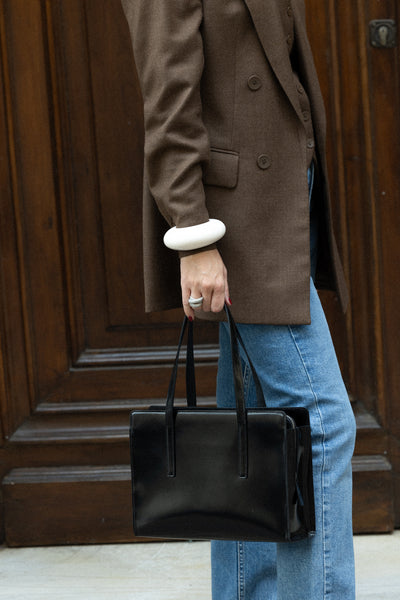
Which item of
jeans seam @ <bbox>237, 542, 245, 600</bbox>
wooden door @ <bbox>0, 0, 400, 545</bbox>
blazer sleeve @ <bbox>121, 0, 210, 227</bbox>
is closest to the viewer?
blazer sleeve @ <bbox>121, 0, 210, 227</bbox>

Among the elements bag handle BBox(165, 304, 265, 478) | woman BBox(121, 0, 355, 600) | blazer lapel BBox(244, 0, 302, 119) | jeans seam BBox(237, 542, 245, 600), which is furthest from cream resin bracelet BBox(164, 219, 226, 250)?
jeans seam BBox(237, 542, 245, 600)

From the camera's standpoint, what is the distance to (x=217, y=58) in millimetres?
1305

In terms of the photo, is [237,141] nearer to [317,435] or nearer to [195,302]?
[195,302]

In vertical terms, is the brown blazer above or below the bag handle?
above


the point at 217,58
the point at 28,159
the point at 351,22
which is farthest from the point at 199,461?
the point at 351,22

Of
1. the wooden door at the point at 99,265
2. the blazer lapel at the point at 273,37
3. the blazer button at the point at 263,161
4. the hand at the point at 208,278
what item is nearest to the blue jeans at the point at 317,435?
the hand at the point at 208,278

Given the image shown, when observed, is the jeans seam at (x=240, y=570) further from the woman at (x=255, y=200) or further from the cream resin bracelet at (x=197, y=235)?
the cream resin bracelet at (x=197, y=235)

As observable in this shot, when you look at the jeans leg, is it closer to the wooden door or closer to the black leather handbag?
the black leather handbag

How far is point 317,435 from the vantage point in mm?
1336

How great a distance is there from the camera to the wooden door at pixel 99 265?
2.20 m

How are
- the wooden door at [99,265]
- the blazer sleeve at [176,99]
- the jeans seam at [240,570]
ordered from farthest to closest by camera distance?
the wooden door at [99,265] → the jeans seam at [240,570] → the blazer sleeve at [176,99]

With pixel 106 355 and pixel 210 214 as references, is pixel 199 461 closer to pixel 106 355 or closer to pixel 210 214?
pixel 210 214

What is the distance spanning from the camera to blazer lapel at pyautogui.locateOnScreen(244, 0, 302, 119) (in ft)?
4.23

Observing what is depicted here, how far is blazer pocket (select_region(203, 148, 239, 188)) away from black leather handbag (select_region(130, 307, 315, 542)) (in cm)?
21
